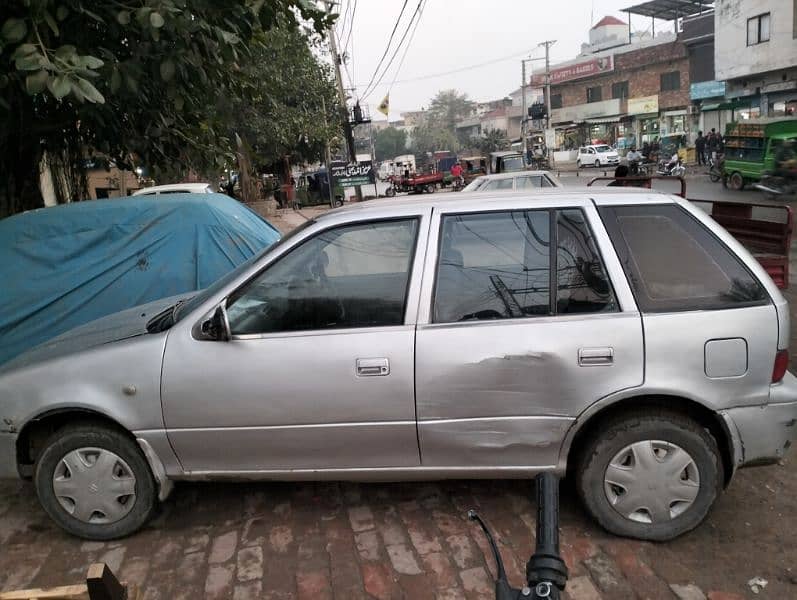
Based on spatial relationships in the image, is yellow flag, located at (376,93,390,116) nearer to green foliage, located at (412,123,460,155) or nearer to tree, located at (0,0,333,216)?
tree, located at (0,0,333,216)

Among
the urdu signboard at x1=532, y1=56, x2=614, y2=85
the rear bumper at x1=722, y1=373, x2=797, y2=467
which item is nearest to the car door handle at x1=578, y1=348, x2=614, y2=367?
the rear bumper at x1=722, y1=373, x2=797, y2=467

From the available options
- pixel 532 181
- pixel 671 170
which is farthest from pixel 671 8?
pixel 532 181

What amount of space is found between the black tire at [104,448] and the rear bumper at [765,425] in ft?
9.26

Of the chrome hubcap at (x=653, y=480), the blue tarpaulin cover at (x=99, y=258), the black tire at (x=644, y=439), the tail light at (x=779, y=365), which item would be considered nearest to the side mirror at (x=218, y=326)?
the black tire at (x=644, y=439)

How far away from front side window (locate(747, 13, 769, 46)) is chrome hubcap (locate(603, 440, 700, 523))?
3171cm

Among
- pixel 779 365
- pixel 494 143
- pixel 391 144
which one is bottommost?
pixel 779 365

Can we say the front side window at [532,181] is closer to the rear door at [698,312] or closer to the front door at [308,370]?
the rear door at [698,312]

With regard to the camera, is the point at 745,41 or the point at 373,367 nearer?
the point at 373,367

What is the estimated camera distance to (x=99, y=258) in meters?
5.80

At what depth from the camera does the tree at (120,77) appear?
3.46 metres

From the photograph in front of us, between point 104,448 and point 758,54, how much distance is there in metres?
33.3

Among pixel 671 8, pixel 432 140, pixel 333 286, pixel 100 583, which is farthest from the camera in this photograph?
pixel 432 140

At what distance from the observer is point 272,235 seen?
7.21 meters

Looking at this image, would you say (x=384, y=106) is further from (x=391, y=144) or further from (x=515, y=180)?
(x=391, y=144)
